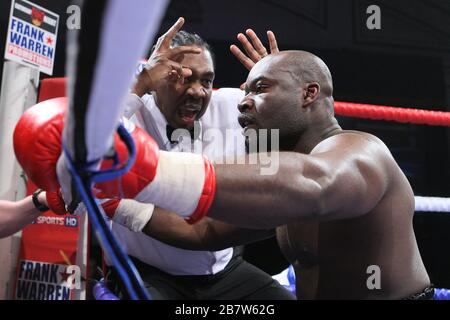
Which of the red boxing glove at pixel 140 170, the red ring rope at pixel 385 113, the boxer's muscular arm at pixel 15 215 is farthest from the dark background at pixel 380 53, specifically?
the red boxing glove at pixel 140 170

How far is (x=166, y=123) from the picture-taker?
1.73 m

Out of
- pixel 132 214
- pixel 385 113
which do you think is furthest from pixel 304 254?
pixel 385 113

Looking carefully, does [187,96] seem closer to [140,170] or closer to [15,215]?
[15,215]

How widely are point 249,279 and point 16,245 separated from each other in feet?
3.44

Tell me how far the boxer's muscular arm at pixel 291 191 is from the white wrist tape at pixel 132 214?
0.66 meters

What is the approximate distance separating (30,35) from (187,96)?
68 centimetres

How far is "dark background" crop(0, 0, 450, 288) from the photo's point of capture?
13.5 ft

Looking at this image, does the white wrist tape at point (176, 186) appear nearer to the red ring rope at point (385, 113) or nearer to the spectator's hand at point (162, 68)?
Result: the spectator's hand at point (162, 68)

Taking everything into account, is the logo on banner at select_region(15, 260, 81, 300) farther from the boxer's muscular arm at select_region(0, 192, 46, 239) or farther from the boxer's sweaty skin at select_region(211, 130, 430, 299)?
the boxer's sweaty skin at select_region(211, 130, 430, 299)

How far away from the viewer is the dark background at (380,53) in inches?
162

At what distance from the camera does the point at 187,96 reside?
170 centimetres

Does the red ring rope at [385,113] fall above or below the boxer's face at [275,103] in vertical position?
above
